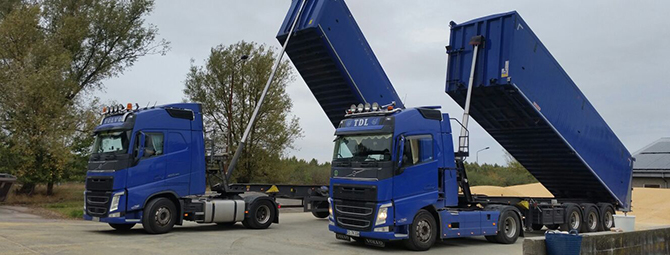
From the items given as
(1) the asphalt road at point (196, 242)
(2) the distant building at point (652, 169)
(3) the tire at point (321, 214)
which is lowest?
(1) the asphalt road at point (196, 242)

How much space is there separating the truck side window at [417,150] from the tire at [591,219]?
6.99 meters

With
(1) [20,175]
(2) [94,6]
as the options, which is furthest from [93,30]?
(1) [20,175]

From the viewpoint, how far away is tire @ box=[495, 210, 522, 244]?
1315cm

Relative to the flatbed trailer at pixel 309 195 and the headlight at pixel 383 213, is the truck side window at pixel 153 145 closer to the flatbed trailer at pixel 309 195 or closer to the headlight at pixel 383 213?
the flatbed trailer at pixel 309 195

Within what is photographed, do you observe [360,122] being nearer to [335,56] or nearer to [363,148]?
[363,148]

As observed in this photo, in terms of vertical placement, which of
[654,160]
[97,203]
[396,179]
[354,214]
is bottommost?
[97,203]

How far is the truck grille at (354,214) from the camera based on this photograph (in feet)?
35.8

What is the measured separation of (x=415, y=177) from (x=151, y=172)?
611 centimetres

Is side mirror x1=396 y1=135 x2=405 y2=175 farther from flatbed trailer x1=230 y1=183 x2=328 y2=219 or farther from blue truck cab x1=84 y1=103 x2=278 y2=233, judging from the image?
flatbed trailer x1=230 y1=183 x2=328 y2=219

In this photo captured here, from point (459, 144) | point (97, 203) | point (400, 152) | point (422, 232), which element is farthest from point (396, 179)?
point (97, 203)

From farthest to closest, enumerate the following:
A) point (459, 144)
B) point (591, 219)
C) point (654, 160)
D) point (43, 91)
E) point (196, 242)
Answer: point (654, 160), point (43, 91), point (591, 219), point (459, 144), point (196, 242)

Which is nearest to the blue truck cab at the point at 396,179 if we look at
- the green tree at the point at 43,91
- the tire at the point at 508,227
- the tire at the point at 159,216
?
the tire at the point at 508,227

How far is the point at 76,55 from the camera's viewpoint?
94.5 feet

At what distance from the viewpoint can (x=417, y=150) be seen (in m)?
11.4
